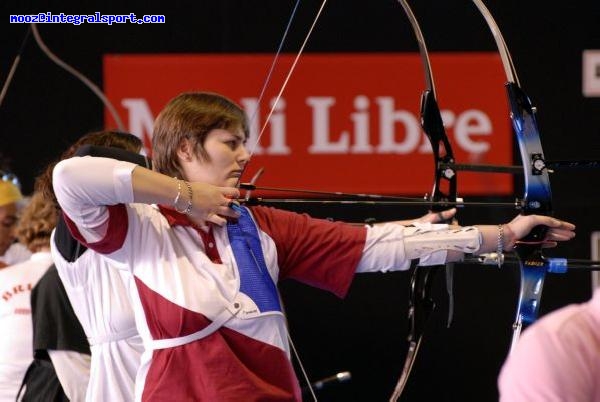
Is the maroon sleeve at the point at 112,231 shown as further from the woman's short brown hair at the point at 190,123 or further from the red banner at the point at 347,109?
the red banner at the point at 347,109

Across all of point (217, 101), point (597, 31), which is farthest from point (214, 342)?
point (597, 31)

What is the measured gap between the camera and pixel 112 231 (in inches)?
72.7

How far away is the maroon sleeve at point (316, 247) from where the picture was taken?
6.50 ft

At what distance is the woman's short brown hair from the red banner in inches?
63.4

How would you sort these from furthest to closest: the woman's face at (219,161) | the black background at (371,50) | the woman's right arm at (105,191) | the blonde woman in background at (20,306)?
the black background at (371,50)
the blonde woman in background at (20,306)
the woman's face at (219,161)
the woman's right arm at (105,191)

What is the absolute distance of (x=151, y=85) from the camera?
3648 millimetres

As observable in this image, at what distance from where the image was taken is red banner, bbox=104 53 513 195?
3639mm

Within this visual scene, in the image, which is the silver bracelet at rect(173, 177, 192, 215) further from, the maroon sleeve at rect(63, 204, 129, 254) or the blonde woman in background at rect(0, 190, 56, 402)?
the blonde woman in background at rect(0, 190, 56, 402)

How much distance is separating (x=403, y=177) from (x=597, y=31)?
798mm

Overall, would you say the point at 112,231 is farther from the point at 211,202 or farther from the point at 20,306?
the point at 20,306

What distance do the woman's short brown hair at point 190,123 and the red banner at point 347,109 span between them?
1.61m

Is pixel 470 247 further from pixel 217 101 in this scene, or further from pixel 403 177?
pixel 403 177

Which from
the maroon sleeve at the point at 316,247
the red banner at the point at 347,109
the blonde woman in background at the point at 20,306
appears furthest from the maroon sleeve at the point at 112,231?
the red banner at the point at 347,109

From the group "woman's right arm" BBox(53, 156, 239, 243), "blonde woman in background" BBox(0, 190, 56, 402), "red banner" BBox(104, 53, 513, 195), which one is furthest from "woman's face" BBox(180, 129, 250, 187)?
"red banner" BBox(104, 53, 513, 195)
